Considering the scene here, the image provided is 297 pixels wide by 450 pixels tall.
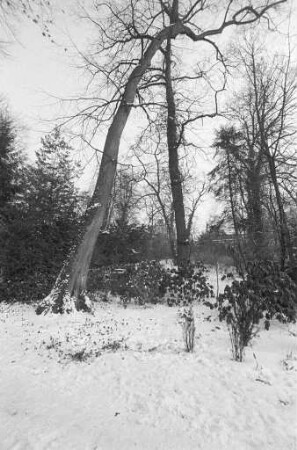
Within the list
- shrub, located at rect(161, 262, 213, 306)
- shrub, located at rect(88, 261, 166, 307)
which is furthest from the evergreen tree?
shrub, located at rect(161, 262, 213, 306)

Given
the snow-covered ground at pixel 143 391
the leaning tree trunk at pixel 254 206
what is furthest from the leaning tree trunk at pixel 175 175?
the snow-covered ground at pixel 143 391

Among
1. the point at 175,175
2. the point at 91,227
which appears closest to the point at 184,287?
the point at 91,227

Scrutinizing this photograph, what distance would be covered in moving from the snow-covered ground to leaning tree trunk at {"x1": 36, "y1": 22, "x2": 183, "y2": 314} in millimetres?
1065

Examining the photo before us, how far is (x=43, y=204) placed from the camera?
9.12m

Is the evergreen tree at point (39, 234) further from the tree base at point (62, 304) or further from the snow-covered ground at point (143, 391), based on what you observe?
the snow-covered ground at point (143, 391)

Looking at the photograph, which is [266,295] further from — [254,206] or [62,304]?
[254,206]

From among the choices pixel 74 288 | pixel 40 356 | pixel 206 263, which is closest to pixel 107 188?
pixel 74 288

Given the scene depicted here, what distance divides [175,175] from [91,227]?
4.28 metres

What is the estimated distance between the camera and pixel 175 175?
9.75 m

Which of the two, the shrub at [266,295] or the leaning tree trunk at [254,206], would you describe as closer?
the shrub at [266,295]

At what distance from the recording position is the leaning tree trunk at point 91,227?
238 inches

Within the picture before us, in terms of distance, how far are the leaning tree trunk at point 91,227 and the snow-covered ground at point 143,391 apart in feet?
3.49

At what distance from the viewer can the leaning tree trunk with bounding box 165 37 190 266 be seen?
30.8ft

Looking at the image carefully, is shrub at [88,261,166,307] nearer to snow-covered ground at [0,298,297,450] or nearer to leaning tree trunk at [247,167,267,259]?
snow-covered ground at [0,298,297,450]
